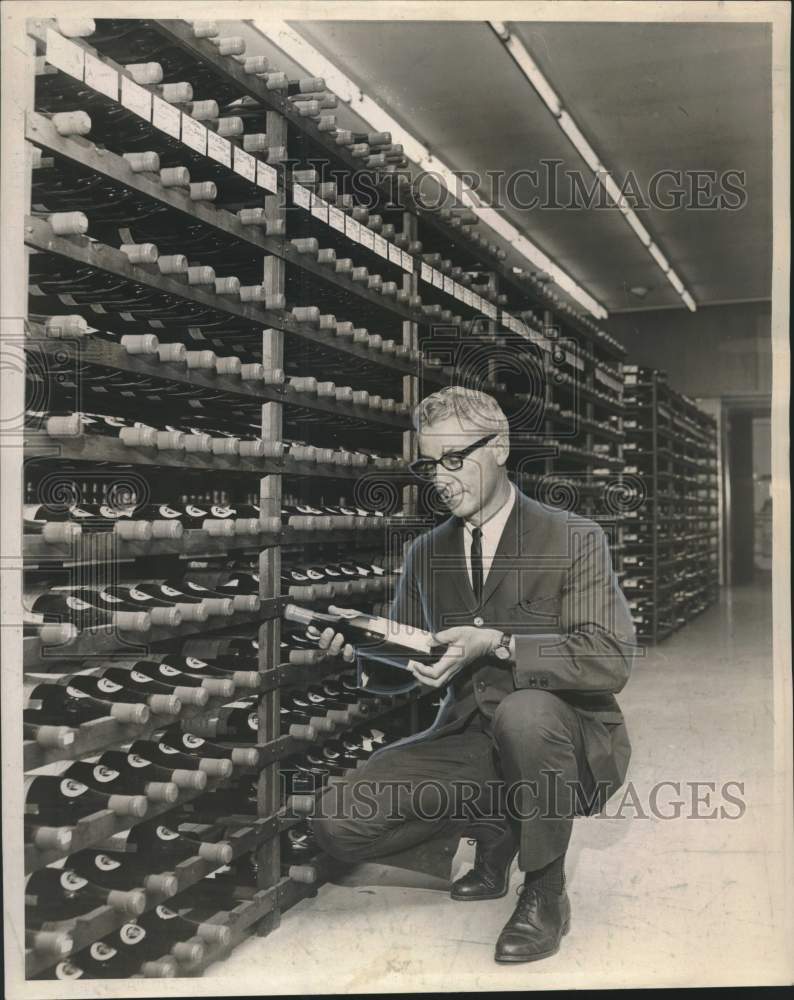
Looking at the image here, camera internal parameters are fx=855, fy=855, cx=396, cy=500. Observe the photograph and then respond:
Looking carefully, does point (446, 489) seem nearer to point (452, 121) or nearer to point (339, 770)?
point (339, 770)

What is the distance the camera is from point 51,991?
179cm

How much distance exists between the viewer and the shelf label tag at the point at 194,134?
182 centimetres

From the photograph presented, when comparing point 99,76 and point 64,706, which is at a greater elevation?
point 99,76

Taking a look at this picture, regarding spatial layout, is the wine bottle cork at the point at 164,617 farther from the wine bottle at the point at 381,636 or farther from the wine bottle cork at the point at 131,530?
the wine bottle at the point at 381,636

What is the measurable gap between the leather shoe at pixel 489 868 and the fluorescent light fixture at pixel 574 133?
160 cm

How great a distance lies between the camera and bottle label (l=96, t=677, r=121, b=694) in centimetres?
174

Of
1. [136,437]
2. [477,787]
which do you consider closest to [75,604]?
[136,437]

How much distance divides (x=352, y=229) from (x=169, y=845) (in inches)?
61.7

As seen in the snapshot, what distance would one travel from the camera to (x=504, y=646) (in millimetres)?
2160

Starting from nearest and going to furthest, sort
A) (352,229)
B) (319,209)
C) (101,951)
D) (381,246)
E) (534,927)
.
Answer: (101,951) < (534,927) < (319,209) < (352,229) < (381,246)

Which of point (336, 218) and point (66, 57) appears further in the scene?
point (336, 218)

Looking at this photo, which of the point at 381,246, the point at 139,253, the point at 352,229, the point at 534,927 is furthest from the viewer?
the point at 381,246

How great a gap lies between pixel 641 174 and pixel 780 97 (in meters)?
0.36

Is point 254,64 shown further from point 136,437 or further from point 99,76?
point 136,437
